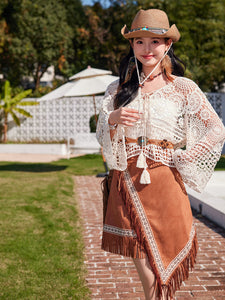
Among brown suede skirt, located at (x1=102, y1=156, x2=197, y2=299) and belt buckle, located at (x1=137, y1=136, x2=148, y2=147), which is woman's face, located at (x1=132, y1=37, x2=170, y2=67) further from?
brown suede skirt, located at (x1=102, y1=156, x2=197, y2=299)

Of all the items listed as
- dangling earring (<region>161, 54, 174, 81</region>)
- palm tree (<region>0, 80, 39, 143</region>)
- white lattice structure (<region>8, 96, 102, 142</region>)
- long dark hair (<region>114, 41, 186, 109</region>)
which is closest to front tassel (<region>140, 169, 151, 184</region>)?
long dark hair (<region>114, 41, 186, 109</region>)

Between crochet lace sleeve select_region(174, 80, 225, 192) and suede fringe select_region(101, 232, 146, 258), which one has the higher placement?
crochet lace sleeve select_region(174, 80, 225, 192)

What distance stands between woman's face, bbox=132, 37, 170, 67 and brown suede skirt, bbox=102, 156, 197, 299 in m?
0.63

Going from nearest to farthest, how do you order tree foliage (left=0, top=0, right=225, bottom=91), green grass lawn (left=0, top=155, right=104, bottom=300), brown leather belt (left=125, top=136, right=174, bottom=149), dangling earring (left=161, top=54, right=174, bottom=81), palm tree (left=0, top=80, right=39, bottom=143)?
brown leather belt (left=125, top=136, right=174, bottom=149) < dangling earring (left=161, top=54, right=174, bottom=81) < green grass lawn (left=0, top=155, right=104, bottom=300) < palm tree (left=0, top=80, right=39, bottom=143) < tree foliage (left=0, top=0, right=225, bottom=91)

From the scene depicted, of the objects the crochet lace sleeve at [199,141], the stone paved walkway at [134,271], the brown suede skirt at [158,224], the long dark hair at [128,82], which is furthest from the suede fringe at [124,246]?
the stone paved walkway at [134,271]

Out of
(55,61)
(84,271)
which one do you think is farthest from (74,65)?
(84,271)

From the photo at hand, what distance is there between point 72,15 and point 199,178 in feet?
107

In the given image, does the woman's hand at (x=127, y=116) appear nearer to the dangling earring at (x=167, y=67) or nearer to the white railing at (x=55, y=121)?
the dangling earring at (x=167, y=67)

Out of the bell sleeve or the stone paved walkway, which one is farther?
the stone paved walkway

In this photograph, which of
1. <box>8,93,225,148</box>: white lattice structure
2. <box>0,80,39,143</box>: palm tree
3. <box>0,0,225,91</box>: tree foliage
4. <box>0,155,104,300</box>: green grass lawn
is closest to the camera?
<box>0,155,104,300</box>: green grass lawn

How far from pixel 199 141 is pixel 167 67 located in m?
0.55

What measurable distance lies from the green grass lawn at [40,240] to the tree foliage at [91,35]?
513 inches

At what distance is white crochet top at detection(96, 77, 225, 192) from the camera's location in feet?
8.25

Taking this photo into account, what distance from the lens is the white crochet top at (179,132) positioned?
2.52 meters
